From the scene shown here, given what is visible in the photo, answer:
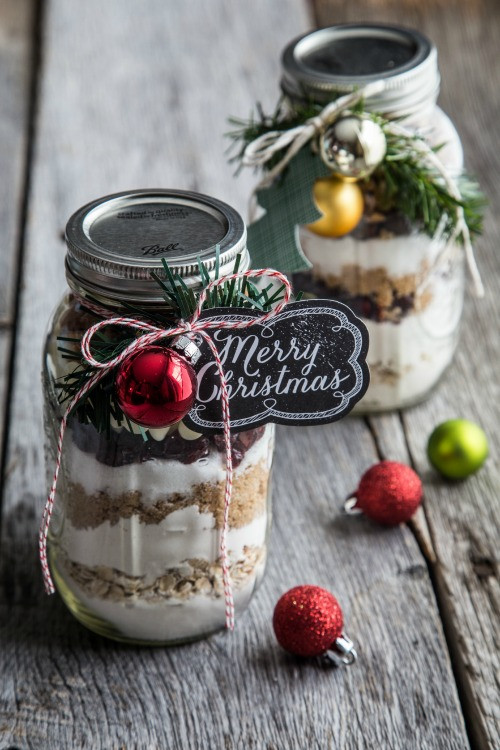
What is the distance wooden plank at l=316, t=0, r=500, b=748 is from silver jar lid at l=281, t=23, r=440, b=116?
30cm

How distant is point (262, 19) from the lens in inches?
62.6

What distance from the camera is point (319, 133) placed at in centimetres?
83

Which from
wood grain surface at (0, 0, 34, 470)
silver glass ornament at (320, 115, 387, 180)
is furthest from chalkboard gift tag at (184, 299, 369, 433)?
wood grain surface at (0, 0, 34, 470)

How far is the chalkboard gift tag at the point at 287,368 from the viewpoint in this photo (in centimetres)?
62

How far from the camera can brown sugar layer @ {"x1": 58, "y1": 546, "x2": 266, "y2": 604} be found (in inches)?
26.7

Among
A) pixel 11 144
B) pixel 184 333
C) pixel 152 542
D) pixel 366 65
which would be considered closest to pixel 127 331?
pixel 184 333

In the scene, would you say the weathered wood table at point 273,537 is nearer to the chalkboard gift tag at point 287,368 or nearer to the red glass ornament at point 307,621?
the red glass ornament at point 307,621

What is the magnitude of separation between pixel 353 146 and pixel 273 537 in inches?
13.3

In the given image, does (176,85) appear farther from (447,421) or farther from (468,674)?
(468,674)

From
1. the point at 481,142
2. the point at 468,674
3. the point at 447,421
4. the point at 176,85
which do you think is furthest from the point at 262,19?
the point at 468,674

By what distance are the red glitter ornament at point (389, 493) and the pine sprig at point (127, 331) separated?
0.80 ft

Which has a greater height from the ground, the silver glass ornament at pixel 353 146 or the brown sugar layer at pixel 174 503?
the silver glass ornament at pixel 353 146

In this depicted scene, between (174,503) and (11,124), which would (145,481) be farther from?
Result: (11,124)

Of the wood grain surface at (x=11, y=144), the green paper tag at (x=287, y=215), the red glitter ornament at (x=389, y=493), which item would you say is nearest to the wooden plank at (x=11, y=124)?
the wood grain surface at (x=11, y=144)
